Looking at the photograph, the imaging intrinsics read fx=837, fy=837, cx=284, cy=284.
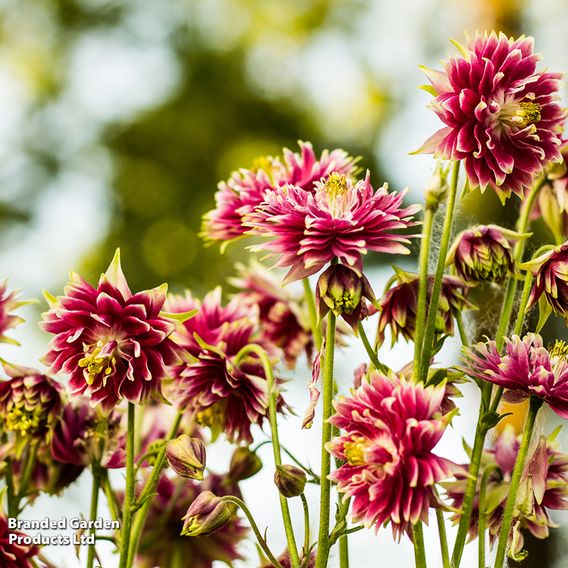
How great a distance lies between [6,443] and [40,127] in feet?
13.1

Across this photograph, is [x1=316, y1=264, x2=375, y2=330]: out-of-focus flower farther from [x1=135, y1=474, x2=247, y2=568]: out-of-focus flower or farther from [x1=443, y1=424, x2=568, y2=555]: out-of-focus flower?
[x1=135, y1=474, x2=247, y2=568]: out-of-focus flower

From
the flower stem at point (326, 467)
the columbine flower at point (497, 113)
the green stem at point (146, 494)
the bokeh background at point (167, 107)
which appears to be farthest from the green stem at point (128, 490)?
the bokeh background at point (167, 107)

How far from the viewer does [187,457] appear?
443 mm

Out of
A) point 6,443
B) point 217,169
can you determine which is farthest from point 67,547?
point 217,169

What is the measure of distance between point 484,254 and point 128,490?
0.77 ft

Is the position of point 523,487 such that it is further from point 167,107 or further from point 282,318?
point 167,107

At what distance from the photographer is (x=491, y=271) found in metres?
0.47

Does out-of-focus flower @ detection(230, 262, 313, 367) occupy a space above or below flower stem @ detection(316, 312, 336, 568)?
above

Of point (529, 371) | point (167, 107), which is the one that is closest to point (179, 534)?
point (529, 371)

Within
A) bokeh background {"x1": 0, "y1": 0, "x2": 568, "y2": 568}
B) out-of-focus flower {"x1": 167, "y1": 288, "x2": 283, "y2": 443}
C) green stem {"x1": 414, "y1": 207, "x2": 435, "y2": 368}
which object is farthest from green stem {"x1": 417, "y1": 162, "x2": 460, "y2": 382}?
bokeh background {"x1": 0, "y1": 0, "x2": 568, "y2": 568}

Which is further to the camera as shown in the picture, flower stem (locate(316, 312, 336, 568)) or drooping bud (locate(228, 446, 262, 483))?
drooping bud (locate(228, 446, 262, 483))

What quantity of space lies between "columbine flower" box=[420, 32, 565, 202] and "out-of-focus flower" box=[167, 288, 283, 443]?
18 cm

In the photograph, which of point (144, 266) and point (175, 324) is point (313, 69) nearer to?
point (144, 266)

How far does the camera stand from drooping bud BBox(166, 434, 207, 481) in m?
0.44
